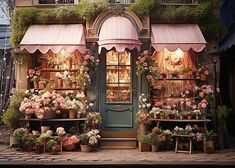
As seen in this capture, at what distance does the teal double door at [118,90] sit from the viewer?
12227mm

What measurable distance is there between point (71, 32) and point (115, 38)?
1593 millimetres

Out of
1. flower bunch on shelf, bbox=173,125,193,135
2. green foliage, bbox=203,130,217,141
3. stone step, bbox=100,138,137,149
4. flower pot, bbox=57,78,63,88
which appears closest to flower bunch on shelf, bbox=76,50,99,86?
flower pot, bbox=57,78,63,88

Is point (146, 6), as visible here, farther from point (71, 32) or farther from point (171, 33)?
point (71, 32)

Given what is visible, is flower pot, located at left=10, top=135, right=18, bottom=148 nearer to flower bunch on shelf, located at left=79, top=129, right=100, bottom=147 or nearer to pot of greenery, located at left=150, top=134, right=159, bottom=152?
flower bunch on shelf, located at left=79, top=129, right=100, bottom=147

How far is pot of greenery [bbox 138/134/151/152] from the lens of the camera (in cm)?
1123

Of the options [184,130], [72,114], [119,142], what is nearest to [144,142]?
[119,142]

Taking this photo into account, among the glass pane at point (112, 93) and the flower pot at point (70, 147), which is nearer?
the flower pot at point (70, 147)

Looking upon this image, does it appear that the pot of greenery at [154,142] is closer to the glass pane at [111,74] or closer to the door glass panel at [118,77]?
the door glass panel at [118,77]

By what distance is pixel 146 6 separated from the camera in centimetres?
1208

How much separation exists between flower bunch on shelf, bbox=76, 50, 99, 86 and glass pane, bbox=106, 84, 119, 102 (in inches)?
28.1

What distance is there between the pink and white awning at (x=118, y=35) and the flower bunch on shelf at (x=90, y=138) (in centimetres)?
257

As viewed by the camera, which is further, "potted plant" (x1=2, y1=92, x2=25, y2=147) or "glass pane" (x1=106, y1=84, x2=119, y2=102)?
"glass pane" (x1=106, y1=84, x2=119, y2=102)

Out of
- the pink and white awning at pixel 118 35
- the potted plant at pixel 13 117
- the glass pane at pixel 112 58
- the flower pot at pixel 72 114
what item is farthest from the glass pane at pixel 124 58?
the potted plant at pixel 13 117

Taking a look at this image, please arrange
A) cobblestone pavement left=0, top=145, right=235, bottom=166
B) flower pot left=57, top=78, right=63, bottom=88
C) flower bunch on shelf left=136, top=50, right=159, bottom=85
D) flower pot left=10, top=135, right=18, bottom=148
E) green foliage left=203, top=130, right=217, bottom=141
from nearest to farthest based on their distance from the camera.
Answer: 1. cobblestone pavement left=0, top=145, right=235, bottom=166
2. green foliage left=203, top=130, right=217, bottom=141
3. flower pot left=10, top=135, right=18, bottom=148
4. flower bunch on shelf left=136, top=50, right=159, bottom=85
5. flower pot left=57, top=78, right=63, bottom=88
